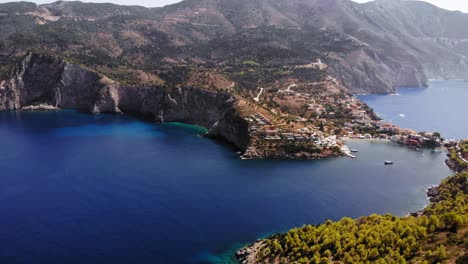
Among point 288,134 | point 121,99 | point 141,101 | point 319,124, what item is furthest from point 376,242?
point 121,99

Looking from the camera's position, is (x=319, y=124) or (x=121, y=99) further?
(x=121, y=99)

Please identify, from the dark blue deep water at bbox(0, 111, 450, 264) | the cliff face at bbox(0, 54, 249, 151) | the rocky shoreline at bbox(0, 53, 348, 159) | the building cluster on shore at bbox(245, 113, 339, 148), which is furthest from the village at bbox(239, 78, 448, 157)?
the cliff face at bbox(0, 54, 249, 151)

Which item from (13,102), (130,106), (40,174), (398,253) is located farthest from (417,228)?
(13,102)

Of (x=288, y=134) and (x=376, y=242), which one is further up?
(x=288, y=134)

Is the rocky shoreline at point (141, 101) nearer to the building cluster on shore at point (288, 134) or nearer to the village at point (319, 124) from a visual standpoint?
the building cluster on shore at point (288, 134)

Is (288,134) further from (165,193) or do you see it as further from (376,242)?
(376,242)

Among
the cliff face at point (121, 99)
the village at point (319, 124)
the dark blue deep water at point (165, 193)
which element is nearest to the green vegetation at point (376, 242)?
the dark blue deep water at point (165, 193)

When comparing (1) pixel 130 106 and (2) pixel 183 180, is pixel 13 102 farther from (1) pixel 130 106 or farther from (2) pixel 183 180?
(2) pixel 183 180
